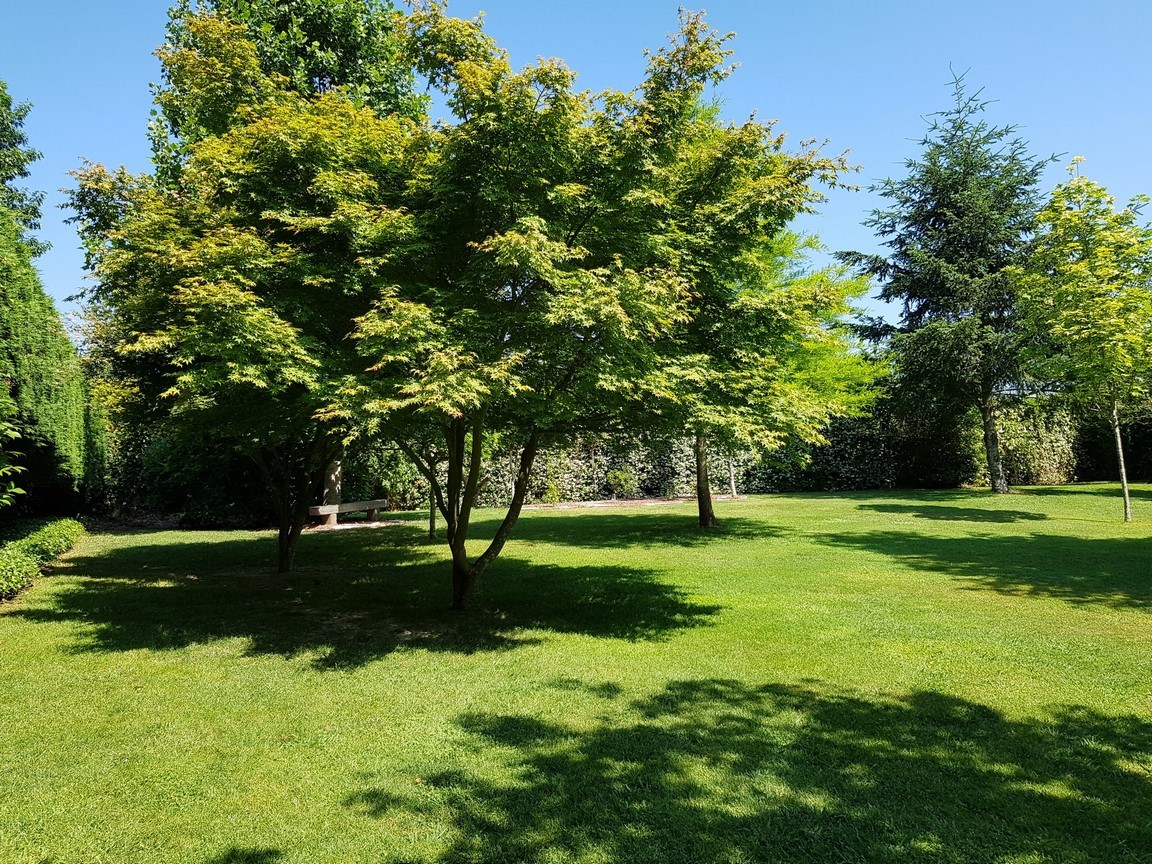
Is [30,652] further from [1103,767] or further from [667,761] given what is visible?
[1103,767]

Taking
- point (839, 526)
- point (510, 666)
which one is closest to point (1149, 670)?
point (510, 666)

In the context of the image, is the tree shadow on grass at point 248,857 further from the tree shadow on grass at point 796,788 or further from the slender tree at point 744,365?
the slender tree at point 744,365

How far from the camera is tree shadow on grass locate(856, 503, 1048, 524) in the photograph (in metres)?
15.0

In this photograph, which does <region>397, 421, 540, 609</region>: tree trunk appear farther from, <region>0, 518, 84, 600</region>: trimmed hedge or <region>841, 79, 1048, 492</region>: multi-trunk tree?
<region>841, 79, 1048, 492</region>: multi-trunk tree

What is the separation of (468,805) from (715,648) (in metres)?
3.37

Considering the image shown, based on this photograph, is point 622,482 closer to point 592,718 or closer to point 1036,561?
point 1036,561

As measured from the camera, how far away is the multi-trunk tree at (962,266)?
2023 centimetres

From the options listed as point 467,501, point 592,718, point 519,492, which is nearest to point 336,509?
point 467,501

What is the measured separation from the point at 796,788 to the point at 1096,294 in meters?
15.0

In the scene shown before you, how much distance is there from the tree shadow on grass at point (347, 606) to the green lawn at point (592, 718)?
0.06m

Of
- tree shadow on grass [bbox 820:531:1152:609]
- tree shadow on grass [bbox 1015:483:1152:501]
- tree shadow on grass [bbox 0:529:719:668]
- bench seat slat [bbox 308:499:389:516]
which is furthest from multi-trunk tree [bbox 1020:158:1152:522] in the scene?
bench seat slat [bbox 308:499:389:516]

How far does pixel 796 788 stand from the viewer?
3.48 m

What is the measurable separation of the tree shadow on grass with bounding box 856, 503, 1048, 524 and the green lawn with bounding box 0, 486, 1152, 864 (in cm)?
563

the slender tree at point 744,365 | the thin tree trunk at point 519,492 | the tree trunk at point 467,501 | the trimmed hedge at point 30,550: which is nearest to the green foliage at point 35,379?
the trimmed hedge at point 30,550
